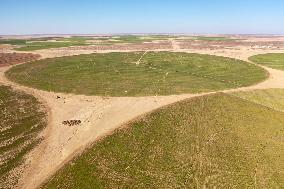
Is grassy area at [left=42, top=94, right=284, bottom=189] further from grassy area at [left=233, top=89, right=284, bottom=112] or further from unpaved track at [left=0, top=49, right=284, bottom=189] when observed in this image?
grassy area at [left=233, top=89, right=284, bottom=112]

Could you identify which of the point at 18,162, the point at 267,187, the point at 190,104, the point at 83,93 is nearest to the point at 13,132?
the point at 18,162

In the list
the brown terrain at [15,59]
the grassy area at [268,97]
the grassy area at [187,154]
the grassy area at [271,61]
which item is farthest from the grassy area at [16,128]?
the grassy area at [271,61]

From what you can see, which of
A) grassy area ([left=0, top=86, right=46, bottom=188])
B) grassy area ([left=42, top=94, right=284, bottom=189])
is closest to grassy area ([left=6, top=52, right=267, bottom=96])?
grassy area ([left=0, top=86, right=46, bottom=188])

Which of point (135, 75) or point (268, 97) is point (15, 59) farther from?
point (268, 97)

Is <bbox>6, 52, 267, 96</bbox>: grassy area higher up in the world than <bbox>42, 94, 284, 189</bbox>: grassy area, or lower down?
higher up

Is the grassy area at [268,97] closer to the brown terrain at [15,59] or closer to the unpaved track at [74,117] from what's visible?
the unpaved track at [74,117]

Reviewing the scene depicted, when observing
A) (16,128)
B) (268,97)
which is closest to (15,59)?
(16,128)

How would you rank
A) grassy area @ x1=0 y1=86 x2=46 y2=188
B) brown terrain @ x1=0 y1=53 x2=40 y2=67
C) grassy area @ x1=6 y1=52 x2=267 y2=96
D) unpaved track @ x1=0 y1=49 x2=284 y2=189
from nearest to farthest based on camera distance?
1. grassy area @ x1=0 y1=86 x2=46 y2=188
2. unpaved track @ x1=0 y1=49 x2=284 y2=189
3. grassy area @ x1=6 y1=52 x2=267 y2=96
4. brown terrain @ x1=0 y1=53 x2=40 y2=67

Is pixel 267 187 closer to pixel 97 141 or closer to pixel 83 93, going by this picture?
pixel 97 141
